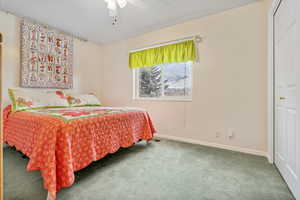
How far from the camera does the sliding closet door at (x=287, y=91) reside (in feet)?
3.98

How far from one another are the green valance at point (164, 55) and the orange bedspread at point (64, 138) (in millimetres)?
1368

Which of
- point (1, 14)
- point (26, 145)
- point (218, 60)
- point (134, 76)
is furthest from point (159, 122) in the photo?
point (1, 14)

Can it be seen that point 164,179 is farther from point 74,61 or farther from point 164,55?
point 74,61

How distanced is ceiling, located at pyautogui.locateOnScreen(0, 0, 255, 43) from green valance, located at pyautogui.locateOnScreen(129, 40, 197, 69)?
0.45 m

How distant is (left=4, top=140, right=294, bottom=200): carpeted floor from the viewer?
1238 mm

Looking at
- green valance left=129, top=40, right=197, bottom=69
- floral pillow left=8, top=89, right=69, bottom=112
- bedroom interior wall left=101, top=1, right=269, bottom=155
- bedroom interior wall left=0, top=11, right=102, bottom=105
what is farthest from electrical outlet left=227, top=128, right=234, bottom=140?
bedroom interior wall left=0, top=11, right=102, bottom=105

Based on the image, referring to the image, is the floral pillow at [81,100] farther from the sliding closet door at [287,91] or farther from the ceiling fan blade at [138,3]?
the sliding closet door at [287,91]

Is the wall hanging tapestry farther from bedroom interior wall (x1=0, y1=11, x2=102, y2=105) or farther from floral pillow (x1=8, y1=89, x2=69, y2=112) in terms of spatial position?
floral pillow (x1=8, y1=89, x2=69, y2=112)

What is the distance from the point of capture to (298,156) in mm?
1169

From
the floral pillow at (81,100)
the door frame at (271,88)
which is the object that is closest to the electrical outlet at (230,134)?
the door frame at (271,88)

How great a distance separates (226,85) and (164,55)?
1.33 meters

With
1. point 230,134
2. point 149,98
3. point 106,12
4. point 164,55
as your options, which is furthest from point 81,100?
point 230,134

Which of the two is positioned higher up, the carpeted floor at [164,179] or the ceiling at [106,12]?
the ceiling at [106,12]

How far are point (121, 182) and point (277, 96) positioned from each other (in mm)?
2075
